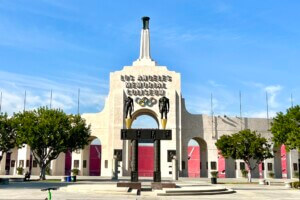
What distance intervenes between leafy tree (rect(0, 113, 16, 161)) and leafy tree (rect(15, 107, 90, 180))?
122 centimetres

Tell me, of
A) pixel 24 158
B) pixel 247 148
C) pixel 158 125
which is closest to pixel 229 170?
pixel 158 125

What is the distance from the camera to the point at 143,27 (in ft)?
228

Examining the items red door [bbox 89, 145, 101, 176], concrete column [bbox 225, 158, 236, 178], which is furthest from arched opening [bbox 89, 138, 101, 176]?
concrete column [bbox 225, 158, 236, 178]

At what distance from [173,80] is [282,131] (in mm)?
A: 26693

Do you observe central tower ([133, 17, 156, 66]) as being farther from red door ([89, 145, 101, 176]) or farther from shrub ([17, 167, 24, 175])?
shrub ([17, 167, 24, 175])

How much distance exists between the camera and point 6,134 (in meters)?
47.0

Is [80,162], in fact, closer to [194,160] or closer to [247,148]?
[247,148]

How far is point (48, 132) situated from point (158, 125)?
25410 mm

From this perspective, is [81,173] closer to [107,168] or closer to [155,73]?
[107,168]

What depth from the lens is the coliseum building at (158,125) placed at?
63594mm

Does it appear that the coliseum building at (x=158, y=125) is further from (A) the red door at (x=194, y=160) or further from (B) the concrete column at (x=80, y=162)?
(A) the red door at (x=194, y=160)

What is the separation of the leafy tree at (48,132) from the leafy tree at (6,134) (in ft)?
4.00

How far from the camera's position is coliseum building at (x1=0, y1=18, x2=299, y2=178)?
63594 millimetres

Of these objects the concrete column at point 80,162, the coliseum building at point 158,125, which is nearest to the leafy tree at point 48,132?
the coliseum building at point 158,125
